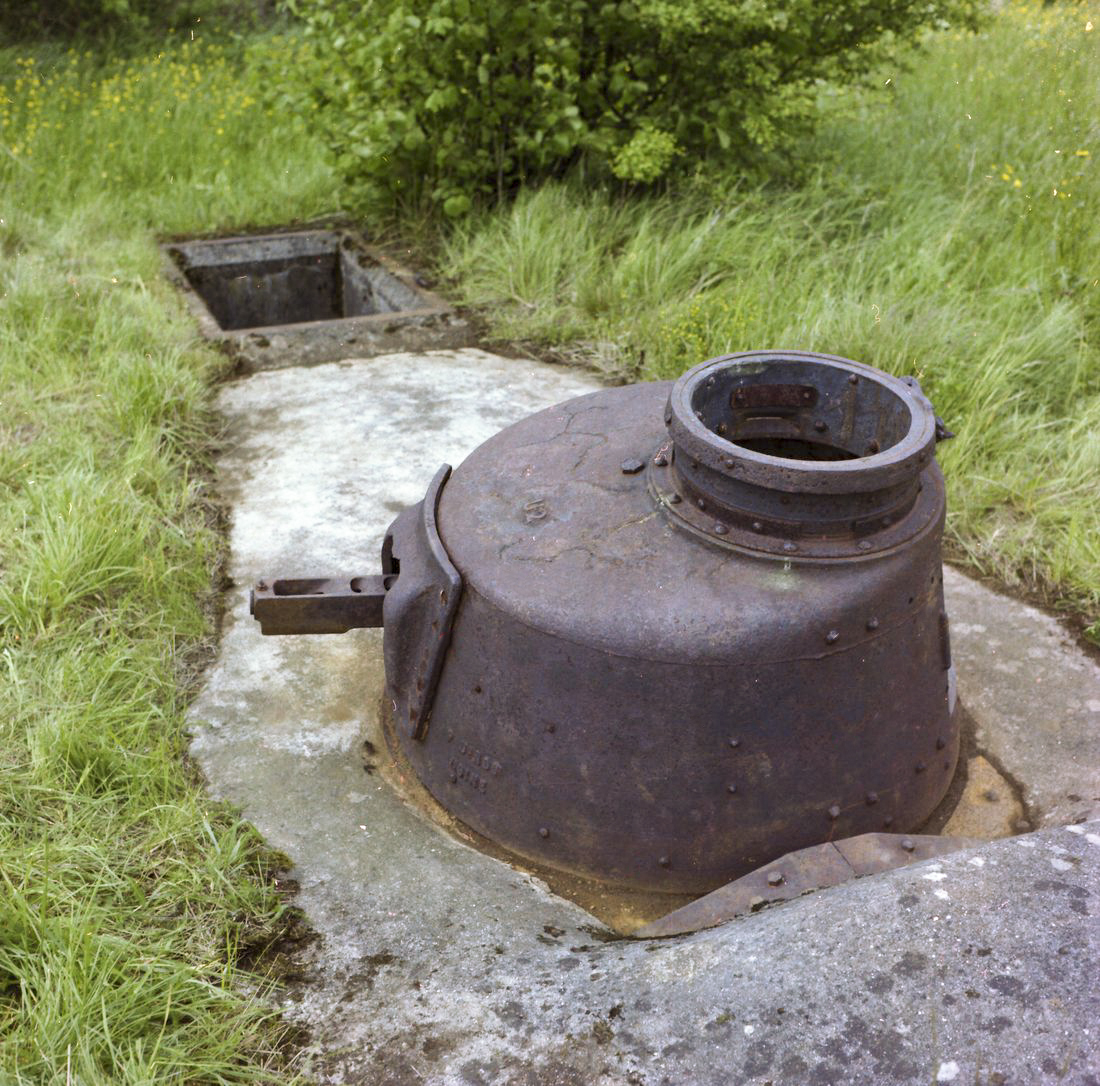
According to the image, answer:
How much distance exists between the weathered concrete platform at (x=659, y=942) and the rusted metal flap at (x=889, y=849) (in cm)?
19

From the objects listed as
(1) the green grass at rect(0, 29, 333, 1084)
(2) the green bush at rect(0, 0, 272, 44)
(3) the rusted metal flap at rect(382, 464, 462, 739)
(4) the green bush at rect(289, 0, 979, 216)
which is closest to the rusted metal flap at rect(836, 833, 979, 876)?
(3) the rusted metal flap at rect(382, 464, 462, 739)

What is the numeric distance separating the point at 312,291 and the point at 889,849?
15.1 feet

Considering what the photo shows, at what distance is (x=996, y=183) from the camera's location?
5.36 meters

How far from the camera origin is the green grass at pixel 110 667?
1784 mm

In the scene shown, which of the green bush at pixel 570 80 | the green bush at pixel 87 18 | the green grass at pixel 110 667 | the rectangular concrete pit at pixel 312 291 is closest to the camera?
the green grass at pixel 110 667

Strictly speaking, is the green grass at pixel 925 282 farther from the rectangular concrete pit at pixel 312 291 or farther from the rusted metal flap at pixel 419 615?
the rusted metal flap at pixel 419 615

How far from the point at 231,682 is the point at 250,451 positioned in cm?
125

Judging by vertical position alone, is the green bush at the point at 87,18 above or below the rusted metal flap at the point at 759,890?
below

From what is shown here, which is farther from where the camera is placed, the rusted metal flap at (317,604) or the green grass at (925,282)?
the green grass at (925,282)

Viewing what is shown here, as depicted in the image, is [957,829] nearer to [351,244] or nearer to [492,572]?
[492,572]

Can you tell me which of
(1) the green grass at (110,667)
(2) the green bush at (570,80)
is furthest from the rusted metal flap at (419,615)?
(2) the green bush at (570,80)

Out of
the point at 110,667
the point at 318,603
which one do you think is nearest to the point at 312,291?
the point at 110,667

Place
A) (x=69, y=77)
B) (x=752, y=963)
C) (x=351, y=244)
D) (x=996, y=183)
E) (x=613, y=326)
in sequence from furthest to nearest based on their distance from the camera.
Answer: (x=69, y=77), (x=351, y=244), (x=996, y=183), (x=613, y=326), (x=752, y=963)

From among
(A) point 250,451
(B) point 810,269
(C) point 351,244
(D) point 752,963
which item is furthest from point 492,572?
(C) point 351,244
